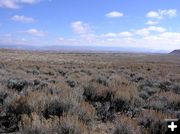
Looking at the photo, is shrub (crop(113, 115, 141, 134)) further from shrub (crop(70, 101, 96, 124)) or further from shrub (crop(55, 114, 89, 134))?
shrub (crop(70, 101, 96, 124))

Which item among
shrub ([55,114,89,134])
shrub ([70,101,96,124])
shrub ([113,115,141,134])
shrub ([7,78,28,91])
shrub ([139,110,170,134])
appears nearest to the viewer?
shrub ([55,114,89,134])

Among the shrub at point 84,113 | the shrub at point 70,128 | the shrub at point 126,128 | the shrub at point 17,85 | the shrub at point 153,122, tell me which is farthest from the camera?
the shrub at point 17,85

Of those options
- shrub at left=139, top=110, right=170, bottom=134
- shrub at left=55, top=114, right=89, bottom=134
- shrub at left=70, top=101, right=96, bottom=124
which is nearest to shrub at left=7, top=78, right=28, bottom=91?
shrub at left=70, top=101, right=96, bottom=124

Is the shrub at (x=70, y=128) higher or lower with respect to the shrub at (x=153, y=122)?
higher

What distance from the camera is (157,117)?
723cm

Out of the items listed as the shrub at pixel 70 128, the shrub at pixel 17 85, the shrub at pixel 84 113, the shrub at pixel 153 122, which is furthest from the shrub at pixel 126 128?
the shrub at pixel 17 85

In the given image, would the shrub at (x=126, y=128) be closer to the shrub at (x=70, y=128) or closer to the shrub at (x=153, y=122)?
the shrub at (x=153, y=122)

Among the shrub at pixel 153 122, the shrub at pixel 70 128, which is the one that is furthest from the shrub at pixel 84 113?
the shrub at pixel 70 128

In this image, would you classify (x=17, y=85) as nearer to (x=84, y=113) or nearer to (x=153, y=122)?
(x=84, y=113)

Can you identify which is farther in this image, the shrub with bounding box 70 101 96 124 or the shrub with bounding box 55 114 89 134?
the shrub with bounding box 70 101 96 124

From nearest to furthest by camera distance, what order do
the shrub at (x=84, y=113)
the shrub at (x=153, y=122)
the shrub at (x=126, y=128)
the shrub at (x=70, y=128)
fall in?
the shrub at (x=70, y=128), the shrub at (x=126, y=128), the shrub at (x=153, y=122), the shrub at (x=84, y=113)

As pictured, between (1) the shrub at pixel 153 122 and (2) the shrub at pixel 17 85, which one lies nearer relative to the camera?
(1) the shrub at pixel 153 122

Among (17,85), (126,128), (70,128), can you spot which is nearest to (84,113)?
(126,128)

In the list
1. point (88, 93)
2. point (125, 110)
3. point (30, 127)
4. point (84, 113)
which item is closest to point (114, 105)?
point (125, 110)
